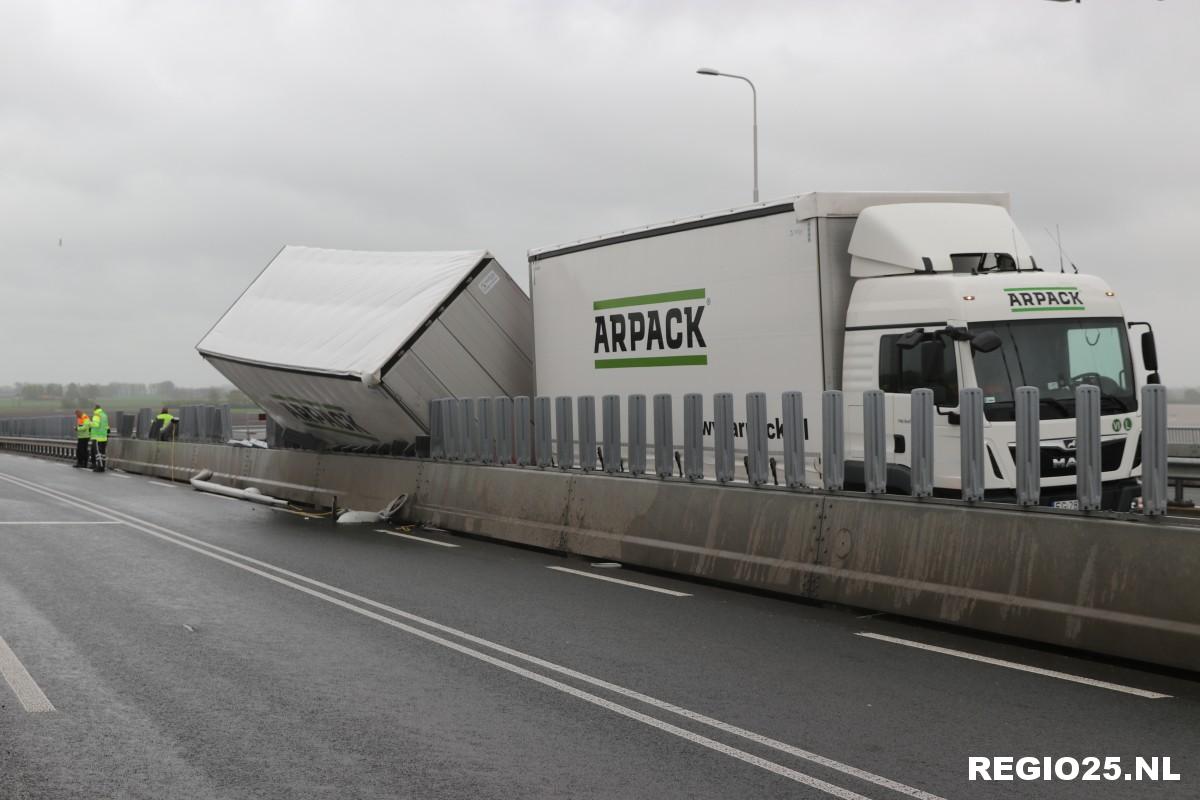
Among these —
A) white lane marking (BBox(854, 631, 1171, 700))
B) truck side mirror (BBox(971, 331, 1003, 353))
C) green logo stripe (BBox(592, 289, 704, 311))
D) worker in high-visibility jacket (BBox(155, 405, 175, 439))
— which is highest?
green logo stripe (BBox(592, 289, 704, 311))

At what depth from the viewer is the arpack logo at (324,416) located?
774 inches

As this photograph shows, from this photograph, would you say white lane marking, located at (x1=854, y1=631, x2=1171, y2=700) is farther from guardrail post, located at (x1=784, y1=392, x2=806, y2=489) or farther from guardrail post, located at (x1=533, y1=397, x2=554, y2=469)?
guardrail post, located at (x1=533, y1=397, x2=554, y2=469)

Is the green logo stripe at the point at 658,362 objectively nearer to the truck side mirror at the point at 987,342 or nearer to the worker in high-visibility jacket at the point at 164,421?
the truck side mirror at the point at 987,342

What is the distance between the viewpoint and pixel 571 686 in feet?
24.3

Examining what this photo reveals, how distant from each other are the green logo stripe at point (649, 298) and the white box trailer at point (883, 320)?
30mm

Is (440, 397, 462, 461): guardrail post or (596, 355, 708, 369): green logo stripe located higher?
(596, 355, 708, 369): green logo stripe

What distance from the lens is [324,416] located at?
20.4m

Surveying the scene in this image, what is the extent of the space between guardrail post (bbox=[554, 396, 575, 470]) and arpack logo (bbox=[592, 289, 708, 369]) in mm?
1474

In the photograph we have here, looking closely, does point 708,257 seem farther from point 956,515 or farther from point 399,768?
point 399,768

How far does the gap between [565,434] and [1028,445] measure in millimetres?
6490

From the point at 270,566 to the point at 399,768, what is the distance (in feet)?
24.7

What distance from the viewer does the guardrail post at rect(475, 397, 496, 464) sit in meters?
16.0

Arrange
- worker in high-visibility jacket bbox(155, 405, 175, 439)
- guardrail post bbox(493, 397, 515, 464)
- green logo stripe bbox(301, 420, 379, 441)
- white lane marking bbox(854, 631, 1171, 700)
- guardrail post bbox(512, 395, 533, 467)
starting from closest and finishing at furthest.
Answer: white lane marking bbox(854, 631, 1171, 700), guardrail post bbox(512, 395, 533, 467), guardrail post bbox(493, 397, 515, 464), green logo stripe bbox(301, 420, 379, 441), worker in high-visibility jacket bbox(155, 405, 175, 439)

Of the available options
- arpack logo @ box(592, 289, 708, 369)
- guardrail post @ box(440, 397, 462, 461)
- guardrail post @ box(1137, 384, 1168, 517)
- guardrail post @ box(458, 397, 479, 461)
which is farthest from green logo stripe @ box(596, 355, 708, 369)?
guardrail post @ box(1137, 384, 1168, 517)
